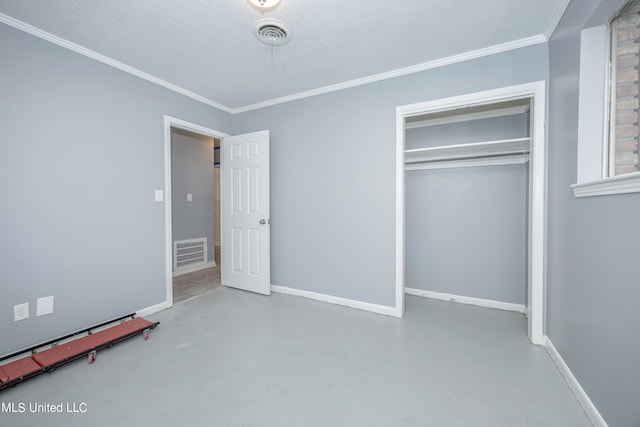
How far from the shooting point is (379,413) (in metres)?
1.46

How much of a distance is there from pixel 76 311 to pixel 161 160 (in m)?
1.59

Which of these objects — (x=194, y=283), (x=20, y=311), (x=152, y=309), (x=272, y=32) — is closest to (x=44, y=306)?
(x=20, y=311)


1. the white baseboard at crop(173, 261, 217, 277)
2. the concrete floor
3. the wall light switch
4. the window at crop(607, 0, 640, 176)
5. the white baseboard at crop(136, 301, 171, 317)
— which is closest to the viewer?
the window at crop(607, 0, 640, 176)

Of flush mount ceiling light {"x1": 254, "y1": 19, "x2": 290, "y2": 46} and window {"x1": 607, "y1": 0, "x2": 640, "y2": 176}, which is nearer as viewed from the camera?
window {"x1": 607, "y1": 0, "x2": 640, "y2": 176}

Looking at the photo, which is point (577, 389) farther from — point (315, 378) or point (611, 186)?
point (315, 378)

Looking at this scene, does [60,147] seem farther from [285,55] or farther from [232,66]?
[285,55]

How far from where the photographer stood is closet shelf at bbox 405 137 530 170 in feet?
8.45

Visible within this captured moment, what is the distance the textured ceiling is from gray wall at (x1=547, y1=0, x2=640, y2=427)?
0.46m

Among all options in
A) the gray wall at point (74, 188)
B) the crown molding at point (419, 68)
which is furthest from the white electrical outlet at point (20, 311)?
the crown molding at point (419, 68)

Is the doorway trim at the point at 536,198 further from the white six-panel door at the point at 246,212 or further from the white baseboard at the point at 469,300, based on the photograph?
the white six-panel door at the point at 246,212

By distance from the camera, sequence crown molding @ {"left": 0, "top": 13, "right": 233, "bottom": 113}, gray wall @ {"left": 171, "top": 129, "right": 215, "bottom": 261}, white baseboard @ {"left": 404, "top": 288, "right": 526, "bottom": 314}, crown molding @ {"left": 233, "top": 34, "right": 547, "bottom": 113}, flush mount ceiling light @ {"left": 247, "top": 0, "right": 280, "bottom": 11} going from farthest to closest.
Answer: gray wall @ {"left": 171, "top": 129, "right": 215, "bottom": 261} < white baseboard @ {"left": 404, "top": 288, "right": 526, "bottom": 314} < crown molding @ {"left": 233, "top": 34, "right": 547, "bottom": 113} < crown molding @ {"left": 0, "top": 13, "right": 233, "bottom": 113} < flush mount ceiling light @ {"left": 247, "top": 0, "right": 280, "bottom": 11}

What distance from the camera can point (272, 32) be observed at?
6.65 feet

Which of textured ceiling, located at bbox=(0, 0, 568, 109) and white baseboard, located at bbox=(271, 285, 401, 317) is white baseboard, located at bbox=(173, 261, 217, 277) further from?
textured ceiling, located at bbox=(0, 0, 568, 109)

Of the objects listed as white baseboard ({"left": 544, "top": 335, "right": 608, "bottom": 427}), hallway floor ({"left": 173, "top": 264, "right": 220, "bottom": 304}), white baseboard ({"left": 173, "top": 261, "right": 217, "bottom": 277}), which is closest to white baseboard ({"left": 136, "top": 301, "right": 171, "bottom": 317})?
hallway floor ({"left": 173, "top": 264, "right": 220, "bottom": 304})
